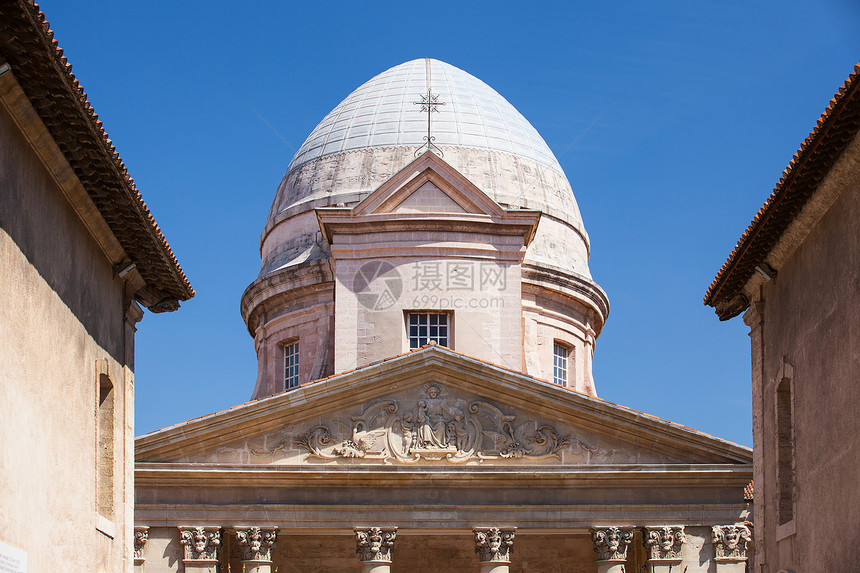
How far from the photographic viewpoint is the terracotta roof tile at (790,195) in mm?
18516

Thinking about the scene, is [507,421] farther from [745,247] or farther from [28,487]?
[28,487]

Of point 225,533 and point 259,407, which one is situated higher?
point 259,407

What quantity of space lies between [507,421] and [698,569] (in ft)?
18.3

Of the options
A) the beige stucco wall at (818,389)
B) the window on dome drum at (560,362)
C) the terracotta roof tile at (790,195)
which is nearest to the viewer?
the terracotta roof tile at (790,195)

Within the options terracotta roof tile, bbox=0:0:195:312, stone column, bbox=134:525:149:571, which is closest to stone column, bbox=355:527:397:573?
stone column, bbox=134:525:149:571

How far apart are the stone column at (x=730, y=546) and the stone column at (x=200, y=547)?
1153 cm

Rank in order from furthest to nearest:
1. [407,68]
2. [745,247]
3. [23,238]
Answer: [407,68] → [745,247] → [23,238]

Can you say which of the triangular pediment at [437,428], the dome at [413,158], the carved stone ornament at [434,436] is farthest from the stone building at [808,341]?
the dome at [413,158]

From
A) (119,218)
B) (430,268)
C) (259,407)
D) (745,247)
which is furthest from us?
(430,268)

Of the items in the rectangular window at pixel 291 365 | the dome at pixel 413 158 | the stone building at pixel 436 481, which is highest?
the dome at pixel 413 158

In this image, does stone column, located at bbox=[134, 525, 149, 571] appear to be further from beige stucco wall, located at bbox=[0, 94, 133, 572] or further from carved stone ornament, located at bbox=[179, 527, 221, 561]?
beige stucco wall, located at bbox=[0, 94, 133, 572]

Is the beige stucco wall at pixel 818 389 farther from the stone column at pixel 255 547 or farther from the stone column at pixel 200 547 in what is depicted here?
the stone column at pixel 200 547

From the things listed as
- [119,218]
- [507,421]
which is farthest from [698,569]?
[119,218]

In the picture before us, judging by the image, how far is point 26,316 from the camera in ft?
60.3
